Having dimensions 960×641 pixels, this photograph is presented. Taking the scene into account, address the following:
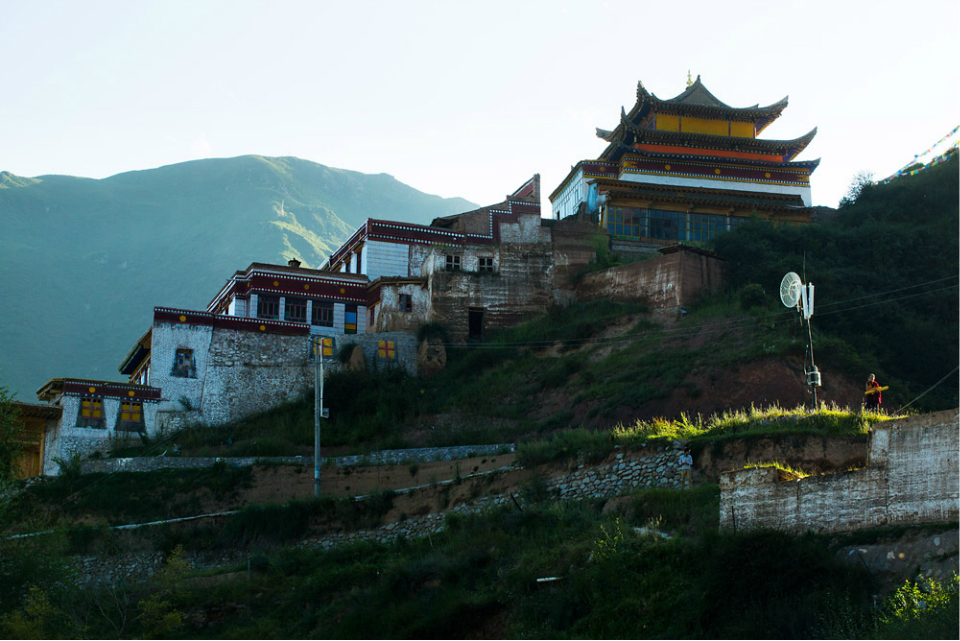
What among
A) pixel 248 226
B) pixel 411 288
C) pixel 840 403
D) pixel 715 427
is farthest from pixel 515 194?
pixel 248 226

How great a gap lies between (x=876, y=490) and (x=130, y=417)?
29.1 meters

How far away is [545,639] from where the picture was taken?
1955 cm

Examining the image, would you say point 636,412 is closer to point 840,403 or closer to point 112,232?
point 840,403

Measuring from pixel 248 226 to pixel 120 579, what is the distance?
11152 cm

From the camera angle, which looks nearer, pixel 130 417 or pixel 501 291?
pixel 130 417

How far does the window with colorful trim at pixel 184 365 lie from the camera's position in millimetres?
41031

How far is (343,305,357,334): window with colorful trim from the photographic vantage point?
4747 centimetres

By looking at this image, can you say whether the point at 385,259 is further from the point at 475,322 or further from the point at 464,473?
the point at 464,473

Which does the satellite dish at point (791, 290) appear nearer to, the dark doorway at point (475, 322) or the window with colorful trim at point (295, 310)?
the dark doorway at point (475, 322)

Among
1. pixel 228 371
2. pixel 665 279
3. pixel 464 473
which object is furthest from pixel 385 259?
pixel 464 473

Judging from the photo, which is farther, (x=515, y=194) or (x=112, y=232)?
(x=112, y=232)

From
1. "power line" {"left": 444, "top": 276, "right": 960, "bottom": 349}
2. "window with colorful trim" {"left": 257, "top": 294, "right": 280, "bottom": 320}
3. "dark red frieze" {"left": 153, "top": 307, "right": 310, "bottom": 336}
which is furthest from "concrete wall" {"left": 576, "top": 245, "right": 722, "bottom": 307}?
"window with colorful trim" {"left": 257, "top": 294, "right": 280, "bottom": 320}

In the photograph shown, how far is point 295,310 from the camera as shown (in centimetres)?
4719

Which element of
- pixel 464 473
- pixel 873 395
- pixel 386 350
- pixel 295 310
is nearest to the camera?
pixel 873 395
